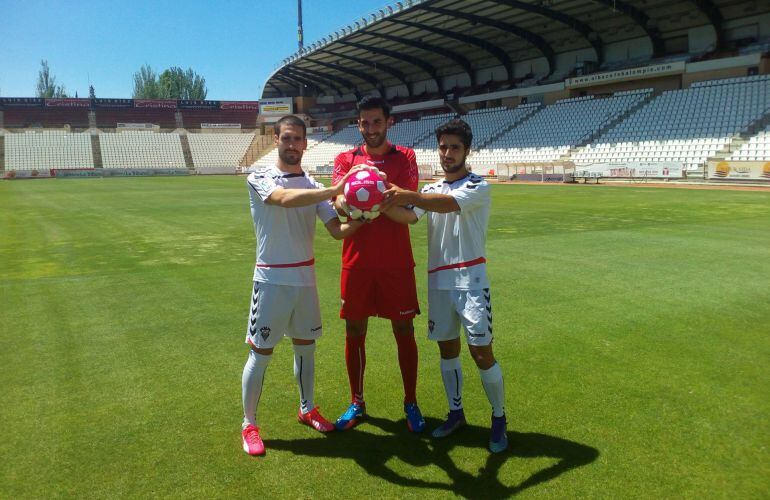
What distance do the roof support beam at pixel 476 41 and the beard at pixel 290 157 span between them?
1544 inches

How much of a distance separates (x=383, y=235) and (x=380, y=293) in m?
0.41

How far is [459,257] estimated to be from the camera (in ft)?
11.4

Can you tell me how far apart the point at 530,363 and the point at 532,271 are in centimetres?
374

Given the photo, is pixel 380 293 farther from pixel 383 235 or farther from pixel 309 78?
pixel 309 78

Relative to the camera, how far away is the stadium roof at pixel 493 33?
34.9 m

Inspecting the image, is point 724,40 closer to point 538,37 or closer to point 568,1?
point 568,1

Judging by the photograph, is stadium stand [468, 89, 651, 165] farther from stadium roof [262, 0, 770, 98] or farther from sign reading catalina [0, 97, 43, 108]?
sign reading catalina [0, 97, 43, 108]

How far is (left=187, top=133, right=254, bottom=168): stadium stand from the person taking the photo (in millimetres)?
69812

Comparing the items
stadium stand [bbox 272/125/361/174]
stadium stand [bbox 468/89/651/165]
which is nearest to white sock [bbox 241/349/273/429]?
stadium stand [bbox 468/89/651/165]

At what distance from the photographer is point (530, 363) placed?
4703 millimetres

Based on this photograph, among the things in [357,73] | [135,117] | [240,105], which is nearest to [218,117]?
[240,105]

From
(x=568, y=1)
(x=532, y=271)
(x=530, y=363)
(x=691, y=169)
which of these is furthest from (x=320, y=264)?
(x=568, y=1)

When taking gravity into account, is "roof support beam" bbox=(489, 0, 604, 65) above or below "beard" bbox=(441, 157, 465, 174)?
above

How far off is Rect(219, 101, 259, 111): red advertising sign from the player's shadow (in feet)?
268
